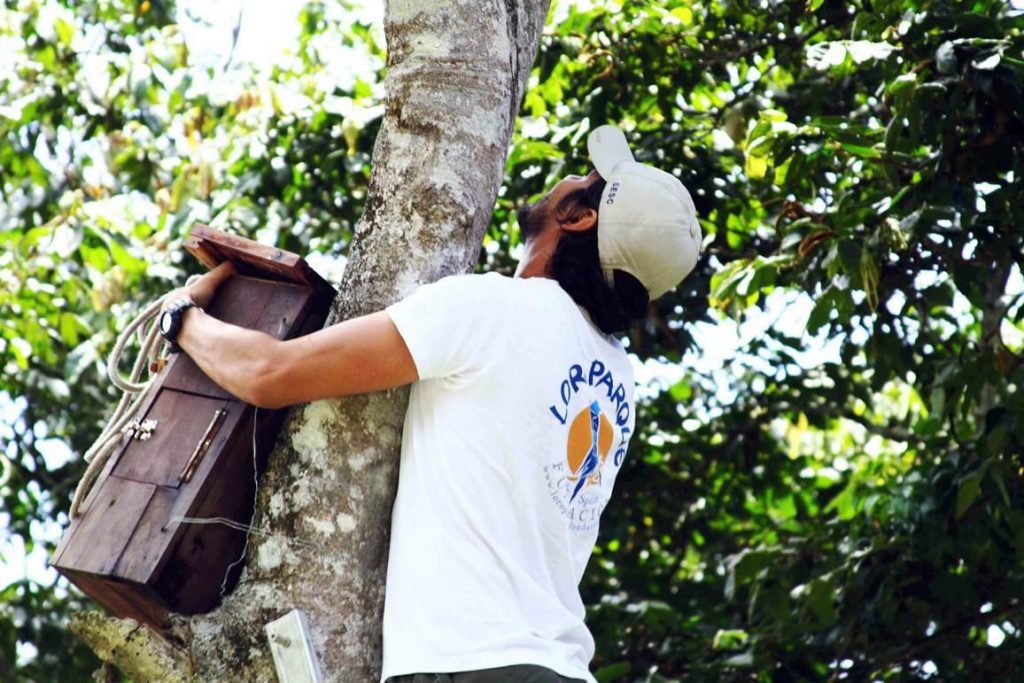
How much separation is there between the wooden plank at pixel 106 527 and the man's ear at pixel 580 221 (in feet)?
2.94

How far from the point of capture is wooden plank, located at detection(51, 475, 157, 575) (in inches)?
84.9

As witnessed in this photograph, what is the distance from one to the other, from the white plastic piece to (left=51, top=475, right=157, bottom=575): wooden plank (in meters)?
0.28

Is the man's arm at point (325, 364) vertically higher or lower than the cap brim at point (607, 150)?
A: lower

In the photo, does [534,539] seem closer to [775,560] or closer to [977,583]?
[775,560]

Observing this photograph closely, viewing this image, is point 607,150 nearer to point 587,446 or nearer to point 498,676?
point 587,446

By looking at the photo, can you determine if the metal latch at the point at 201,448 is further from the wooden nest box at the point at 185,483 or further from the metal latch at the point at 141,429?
the metal latch at the point at 141,429

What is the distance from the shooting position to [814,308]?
396 cm

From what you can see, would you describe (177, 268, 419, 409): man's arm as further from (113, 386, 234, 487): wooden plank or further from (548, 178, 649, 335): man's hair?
(548, 178, 649, 335): man's hair

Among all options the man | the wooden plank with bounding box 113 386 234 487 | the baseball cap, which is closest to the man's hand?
the man

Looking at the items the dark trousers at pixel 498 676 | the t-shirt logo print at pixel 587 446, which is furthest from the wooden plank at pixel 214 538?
the t-shirt logo print at pixel 587 446

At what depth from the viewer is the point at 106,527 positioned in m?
2.20

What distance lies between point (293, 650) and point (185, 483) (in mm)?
331

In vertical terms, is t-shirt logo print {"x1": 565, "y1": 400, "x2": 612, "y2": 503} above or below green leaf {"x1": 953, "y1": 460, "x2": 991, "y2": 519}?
above

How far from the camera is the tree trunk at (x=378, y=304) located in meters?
2.17
